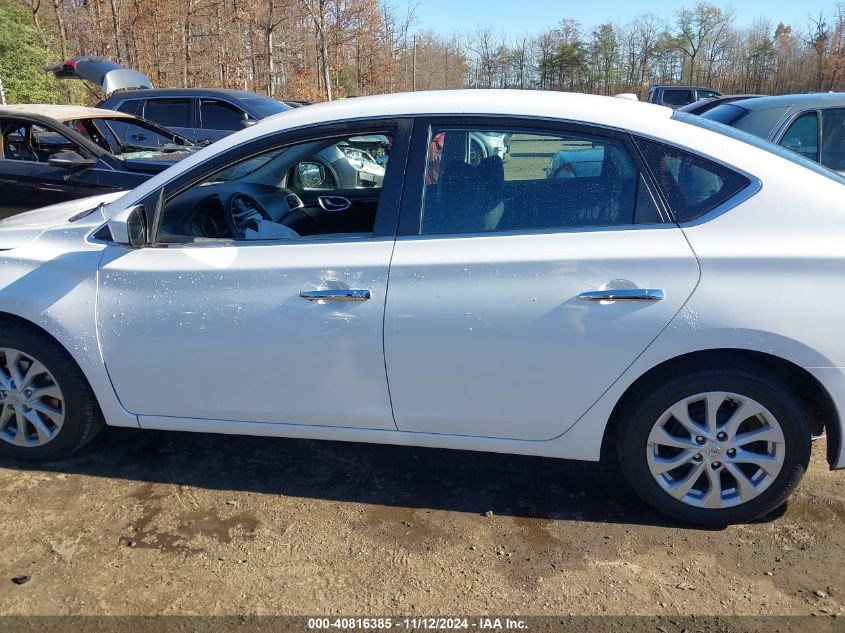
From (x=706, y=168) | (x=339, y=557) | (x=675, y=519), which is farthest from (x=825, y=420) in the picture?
(x=339, y=557)

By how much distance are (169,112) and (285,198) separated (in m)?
7.76

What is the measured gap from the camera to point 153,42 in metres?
27.6

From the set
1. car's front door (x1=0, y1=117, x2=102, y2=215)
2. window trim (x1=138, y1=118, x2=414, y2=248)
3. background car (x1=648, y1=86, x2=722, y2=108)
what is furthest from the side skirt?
background car (x1=648, y1=86, x2=722, y2=108)

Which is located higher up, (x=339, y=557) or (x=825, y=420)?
(x=825, y=420)

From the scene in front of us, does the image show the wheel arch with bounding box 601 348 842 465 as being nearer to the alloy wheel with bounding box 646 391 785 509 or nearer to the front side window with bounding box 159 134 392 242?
the alloy wheel with bounding box 646 391 785 509

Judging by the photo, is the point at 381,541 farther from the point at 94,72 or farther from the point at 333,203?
the point at 94,72

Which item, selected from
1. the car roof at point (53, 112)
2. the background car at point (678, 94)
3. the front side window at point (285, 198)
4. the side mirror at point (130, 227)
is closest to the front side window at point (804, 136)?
the front side window at point (285, 198)

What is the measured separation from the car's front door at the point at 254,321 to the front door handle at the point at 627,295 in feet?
2.69

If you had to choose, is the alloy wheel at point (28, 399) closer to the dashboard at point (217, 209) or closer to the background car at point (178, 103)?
the dashboard at point (217, 209)

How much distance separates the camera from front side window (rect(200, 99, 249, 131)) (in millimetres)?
10305

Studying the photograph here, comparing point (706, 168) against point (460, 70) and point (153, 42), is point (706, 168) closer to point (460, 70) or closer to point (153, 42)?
point (153, 42)

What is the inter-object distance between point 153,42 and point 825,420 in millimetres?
30481

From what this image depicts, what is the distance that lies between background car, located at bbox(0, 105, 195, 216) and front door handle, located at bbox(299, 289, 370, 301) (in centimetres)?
422

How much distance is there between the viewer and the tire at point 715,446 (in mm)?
2570
